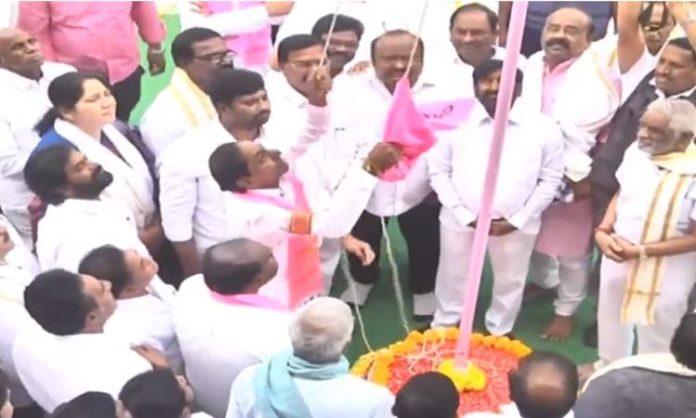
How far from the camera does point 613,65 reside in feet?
12.6

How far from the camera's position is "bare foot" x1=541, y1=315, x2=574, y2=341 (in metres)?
4.12

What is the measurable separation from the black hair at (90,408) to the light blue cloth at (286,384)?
13.4 inches

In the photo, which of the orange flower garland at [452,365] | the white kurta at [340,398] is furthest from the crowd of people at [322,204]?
the orange flower garland at [452,365]

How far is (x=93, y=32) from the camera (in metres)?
4.58

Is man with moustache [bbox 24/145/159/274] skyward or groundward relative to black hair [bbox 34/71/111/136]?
groundward

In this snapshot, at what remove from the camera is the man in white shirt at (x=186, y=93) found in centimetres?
390

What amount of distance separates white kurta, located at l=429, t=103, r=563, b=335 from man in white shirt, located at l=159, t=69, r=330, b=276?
1.69ft

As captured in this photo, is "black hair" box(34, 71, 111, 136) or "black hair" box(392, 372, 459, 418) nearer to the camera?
"black hair" box(392, 372, 459, 418)

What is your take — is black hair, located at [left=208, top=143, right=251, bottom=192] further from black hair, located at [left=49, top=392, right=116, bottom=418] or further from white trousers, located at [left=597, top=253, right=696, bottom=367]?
white trousers, located at [left=597, top=253, right=696, bottom=367]

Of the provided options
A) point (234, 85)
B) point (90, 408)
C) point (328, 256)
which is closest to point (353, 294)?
point (328, 256)

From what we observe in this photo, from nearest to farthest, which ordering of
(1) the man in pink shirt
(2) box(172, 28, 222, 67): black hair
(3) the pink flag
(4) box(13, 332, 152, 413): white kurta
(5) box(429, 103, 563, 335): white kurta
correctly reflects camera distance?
(4) box(13, 332, 152, 413): white kurta, (3) the pink flag, (5) box(429, 103, 563, 335): white kurta, (2) box(172, 28, 222, 67): black hair, (1) the man in pink shirt

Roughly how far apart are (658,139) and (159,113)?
175cm

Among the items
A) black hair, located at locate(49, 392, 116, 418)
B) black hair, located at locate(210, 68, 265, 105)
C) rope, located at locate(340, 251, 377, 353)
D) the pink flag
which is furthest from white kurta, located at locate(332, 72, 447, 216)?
black hair, located at locate(49, 392, 116, 418)

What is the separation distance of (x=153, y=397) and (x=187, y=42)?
73.4 inches
